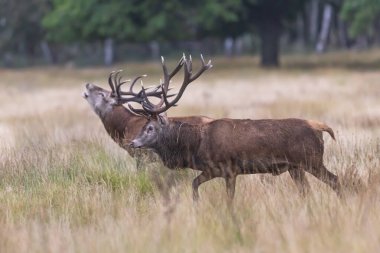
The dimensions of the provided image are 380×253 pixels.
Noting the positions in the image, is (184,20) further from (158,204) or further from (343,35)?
(158,204)

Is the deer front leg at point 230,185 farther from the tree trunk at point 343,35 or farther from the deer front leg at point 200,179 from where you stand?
the tree trunk at point 343,35

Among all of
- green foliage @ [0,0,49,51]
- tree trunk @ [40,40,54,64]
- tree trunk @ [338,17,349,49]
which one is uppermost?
green foliage @ [0,0,49,51]

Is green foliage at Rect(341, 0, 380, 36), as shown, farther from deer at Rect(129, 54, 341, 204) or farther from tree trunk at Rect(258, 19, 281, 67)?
deer at Rect(129, 54, 341, 204)

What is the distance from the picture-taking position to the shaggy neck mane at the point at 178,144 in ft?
30.4

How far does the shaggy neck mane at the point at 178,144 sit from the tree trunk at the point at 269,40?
92.1 feet

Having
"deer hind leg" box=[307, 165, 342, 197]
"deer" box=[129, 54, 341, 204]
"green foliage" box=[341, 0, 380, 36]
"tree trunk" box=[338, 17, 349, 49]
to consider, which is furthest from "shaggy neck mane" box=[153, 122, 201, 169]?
"tree trunk" box=[338, 17, 349, 49]

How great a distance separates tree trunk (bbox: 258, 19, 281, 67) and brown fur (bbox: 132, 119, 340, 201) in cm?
2845

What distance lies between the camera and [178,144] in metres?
9.37

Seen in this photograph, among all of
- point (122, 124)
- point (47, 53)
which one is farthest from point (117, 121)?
Answer: point (47, 53)

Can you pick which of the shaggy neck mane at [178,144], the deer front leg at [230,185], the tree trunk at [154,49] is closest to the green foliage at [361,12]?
the tree trunk at [154,49]

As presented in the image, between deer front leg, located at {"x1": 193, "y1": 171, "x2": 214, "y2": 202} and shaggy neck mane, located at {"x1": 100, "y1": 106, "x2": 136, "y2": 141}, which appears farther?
shaggy neck mane, located at {"x1": 100, "y1": 106, "x2": 136, "y2": 141}

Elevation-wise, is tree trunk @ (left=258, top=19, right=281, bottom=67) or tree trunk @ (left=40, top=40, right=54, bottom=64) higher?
tree trunk @ (left=258, top=19, right=281, bottom=67)

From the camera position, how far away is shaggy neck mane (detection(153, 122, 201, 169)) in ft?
30.4

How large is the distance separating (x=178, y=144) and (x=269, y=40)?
2874 cm
